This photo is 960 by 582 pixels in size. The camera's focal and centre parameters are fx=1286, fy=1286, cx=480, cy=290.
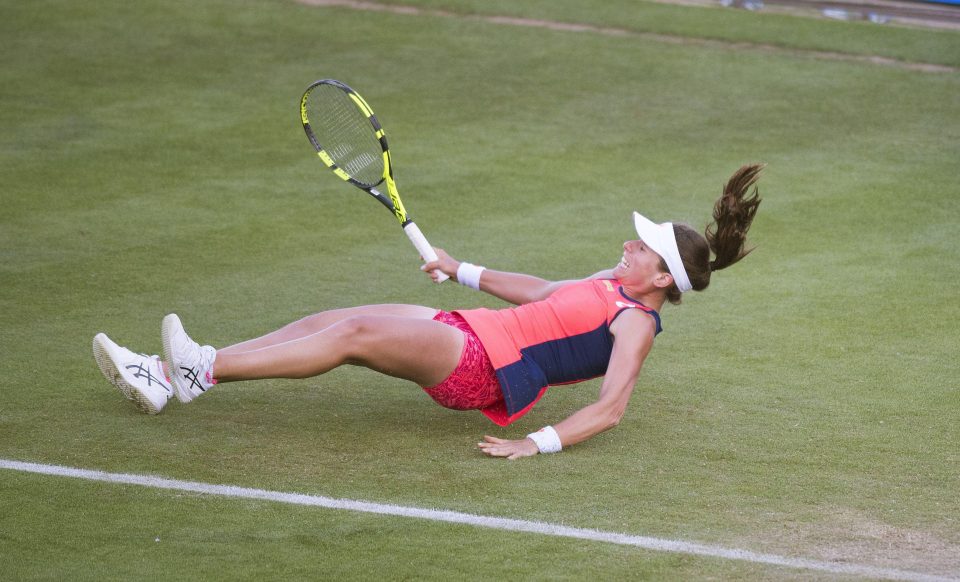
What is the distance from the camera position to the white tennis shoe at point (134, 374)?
21.3ft

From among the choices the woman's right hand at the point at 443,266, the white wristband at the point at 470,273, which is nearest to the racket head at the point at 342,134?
the woman's right hand at the point at 443,266

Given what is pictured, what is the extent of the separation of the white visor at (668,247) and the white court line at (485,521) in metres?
1.63

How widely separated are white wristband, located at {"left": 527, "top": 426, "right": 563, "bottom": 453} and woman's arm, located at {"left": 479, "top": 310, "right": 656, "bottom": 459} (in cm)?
2

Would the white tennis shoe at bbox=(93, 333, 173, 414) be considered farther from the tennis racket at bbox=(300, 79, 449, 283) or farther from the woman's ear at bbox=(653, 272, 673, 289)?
the woman's ear at bbox=(653, 272, 673, 289)

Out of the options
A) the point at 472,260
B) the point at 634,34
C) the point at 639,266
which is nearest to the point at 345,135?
the point at 472,260

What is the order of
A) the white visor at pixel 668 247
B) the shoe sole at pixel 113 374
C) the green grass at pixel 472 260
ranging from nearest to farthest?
1. the green grass at pixel 472 260
2. the shoe sole at pixel 113 374
3. the white visor at pixel 668 247

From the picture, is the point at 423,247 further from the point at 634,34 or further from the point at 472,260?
the point at 634,34

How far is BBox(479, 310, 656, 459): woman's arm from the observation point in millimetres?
6332

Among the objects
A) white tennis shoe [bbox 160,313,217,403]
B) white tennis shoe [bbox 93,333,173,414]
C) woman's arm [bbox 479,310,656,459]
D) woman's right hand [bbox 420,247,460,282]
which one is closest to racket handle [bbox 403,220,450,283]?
woman's right hand [bbox 420,247,460,282]

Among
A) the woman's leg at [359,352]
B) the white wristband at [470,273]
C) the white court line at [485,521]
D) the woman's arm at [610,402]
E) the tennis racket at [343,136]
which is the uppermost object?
the tennis racket at [343,136]

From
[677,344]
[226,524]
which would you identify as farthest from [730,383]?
[226,524]

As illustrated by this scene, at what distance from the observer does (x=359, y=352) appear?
250 inches

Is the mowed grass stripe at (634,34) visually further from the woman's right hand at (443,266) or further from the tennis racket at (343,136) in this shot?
the woman's right hand at (443,266)

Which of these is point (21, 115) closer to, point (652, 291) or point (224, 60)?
point (224, 60)
